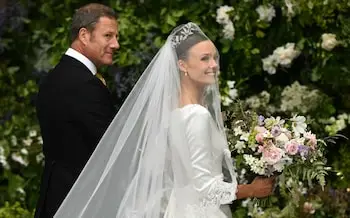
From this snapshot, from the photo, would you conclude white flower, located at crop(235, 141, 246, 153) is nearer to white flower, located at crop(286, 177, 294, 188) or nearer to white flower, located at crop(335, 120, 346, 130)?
white flower, located at crop(286, 177, 294, 188)

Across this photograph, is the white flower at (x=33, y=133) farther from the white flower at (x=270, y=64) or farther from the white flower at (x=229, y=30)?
the white flower at (x=270, y=64)

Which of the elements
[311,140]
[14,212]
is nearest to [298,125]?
[311,140]

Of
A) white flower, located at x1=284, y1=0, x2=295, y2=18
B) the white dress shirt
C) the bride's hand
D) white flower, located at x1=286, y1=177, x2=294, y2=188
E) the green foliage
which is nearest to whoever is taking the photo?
the bride's hand

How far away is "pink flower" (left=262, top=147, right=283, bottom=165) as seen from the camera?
3982 mm

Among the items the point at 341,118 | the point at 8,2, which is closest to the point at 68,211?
the point at 341,118

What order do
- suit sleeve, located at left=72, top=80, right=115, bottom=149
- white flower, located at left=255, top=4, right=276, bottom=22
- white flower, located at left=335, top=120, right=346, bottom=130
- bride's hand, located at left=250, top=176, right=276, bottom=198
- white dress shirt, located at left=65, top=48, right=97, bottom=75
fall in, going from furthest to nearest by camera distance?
white flower, located at left=255, top=4, right=276, bottom=22 → white flower, located at left=335, top=120, right=346, bottom=130 → white dress shirt, located at left=65, top=48, right=97, bottom=75 → suit sleeve, located at left=72, top=80, right=115, bottom=149 → bride's hand, located at left=250, top=176, right=276, bottom=198

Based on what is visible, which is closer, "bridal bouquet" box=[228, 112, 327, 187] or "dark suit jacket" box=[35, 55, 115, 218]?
"bridal bouquet" box=[228, 112, 327, 187]

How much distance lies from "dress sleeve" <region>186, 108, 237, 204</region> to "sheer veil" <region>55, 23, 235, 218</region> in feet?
0.15

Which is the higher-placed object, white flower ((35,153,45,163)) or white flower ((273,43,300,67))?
white flower ((273,43,300,67))

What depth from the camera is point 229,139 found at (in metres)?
4.21

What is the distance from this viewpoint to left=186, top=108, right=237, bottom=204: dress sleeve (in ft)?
12.9

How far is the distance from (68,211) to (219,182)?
0.70 meters

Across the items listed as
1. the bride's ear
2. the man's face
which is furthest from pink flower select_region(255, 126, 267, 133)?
the man's face

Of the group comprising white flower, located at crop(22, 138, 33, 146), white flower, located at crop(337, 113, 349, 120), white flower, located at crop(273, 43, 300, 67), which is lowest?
white flower, located at crop(22, 138, 33, 146)
